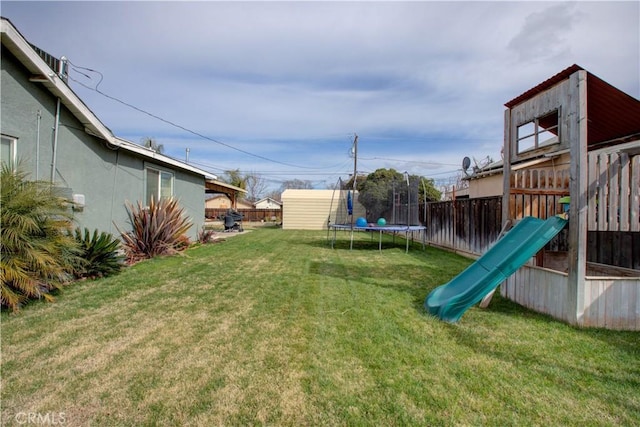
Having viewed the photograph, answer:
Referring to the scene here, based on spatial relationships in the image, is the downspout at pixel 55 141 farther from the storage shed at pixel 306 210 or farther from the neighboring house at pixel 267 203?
the neighboring house at pixel 267 203

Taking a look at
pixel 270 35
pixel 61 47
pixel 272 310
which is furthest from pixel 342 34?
pixel 272 310

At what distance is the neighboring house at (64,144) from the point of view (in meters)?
4.75

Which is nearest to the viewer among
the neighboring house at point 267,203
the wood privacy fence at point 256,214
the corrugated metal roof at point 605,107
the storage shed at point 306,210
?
the corrugated metal roof at point 605,107

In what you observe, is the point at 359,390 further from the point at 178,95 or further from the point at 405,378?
the point at 178,95

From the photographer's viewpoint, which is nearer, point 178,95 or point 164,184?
point 164,184

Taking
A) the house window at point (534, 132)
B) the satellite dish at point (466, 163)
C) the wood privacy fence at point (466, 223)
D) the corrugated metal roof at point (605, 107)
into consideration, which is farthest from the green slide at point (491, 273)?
the satellite dish at point (466, 163)

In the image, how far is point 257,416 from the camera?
1979mm

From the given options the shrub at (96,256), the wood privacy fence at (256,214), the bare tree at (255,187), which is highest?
the bare tree at (255,187)

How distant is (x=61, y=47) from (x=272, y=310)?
914 cm

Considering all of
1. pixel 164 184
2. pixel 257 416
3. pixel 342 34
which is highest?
pixel 342 34

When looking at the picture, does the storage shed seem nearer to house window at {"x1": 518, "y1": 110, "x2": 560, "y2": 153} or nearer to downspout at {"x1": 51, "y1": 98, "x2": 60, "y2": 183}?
downspout at {"x1": 51, "y1": 98, "x2": 60, "y2": 183}

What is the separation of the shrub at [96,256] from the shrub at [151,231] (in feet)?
5.01

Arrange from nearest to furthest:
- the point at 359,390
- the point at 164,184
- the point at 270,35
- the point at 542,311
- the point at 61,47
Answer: the point at 359,390, the point at 542,311, the point at 61,47, the point at 270,35, the point at 164,184

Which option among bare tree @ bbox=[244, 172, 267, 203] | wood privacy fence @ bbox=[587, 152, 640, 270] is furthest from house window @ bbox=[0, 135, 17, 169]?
bare tree @ bbox=[244, 172, 267, 203]
